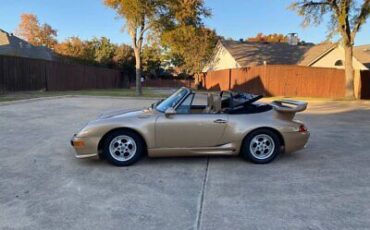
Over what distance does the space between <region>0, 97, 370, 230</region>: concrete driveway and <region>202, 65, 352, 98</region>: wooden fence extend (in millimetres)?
20920

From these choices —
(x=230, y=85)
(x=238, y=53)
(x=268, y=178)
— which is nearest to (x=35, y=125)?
(x=268, y=178)

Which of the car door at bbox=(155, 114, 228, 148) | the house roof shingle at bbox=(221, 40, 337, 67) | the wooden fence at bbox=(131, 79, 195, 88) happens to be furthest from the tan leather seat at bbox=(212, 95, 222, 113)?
the wooden fence at bbox=(131, 79, 195, 88)

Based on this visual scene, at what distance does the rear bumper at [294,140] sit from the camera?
5.97 metres

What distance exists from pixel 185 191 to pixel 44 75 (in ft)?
78.7

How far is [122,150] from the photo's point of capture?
5680mm

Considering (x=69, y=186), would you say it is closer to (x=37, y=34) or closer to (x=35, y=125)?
(x=35, y=125)

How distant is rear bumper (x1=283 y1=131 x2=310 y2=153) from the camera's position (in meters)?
5.97

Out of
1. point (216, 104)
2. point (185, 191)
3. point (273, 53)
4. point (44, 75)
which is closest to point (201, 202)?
point (185, 191)

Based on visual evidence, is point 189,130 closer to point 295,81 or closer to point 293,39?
point 295,81

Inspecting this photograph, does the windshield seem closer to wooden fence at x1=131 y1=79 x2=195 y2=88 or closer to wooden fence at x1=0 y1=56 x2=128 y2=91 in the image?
wooden fence at x1=0 y1=56 x2=128 y2=91

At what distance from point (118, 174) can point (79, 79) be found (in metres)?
29.2

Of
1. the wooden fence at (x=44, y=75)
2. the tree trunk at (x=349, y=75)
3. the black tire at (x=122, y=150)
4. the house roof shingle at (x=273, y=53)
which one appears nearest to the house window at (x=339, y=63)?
the house roof shingle at (x=273, y=53)

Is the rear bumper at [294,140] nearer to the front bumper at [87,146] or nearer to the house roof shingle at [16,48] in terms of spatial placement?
the front bumper at [87,146]

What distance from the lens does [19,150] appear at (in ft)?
21.9
